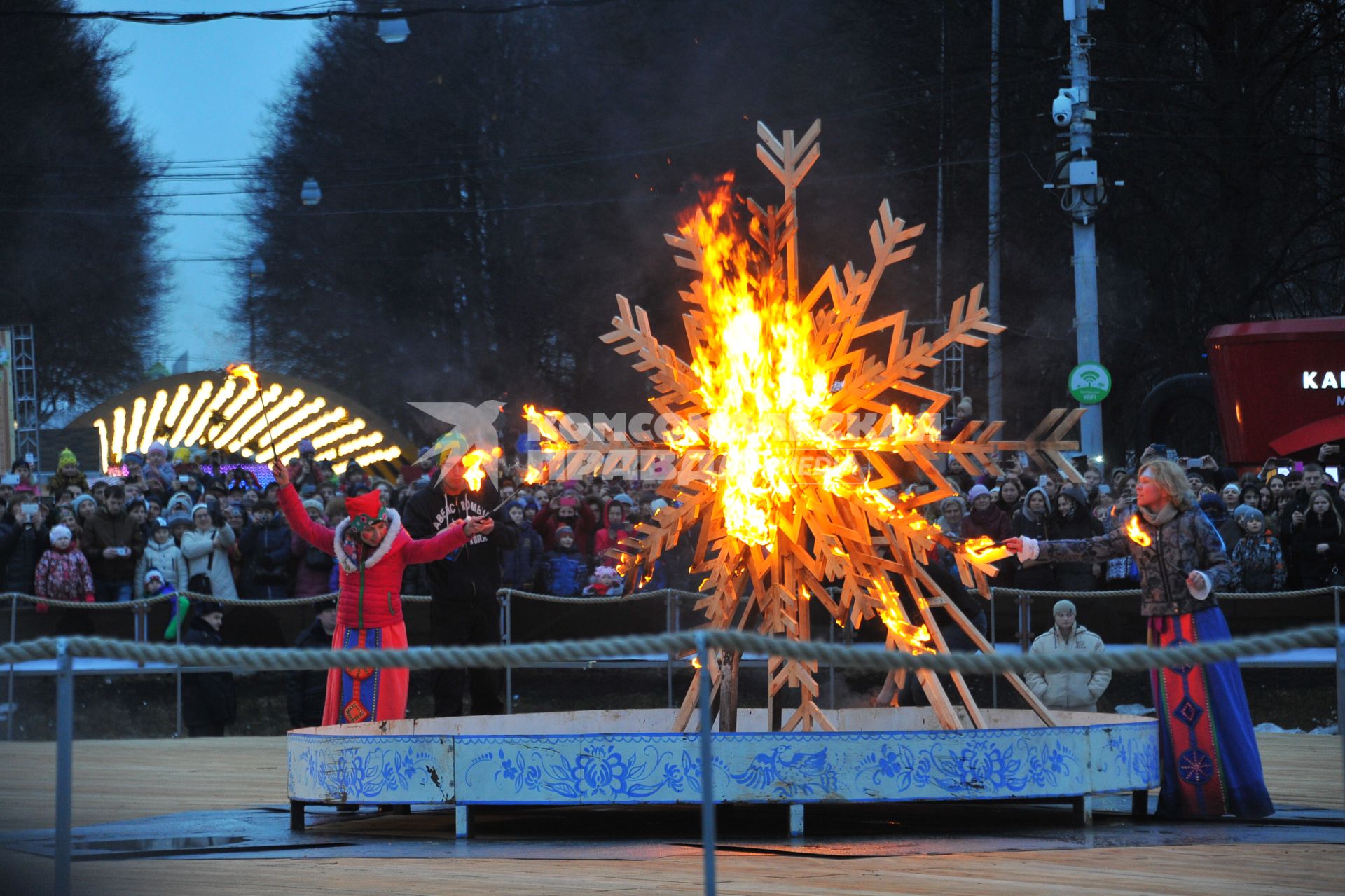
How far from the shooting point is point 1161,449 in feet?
44.2

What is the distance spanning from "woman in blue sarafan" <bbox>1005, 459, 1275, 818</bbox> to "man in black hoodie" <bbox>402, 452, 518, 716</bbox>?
12.0 ft

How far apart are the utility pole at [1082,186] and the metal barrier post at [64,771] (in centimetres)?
1539

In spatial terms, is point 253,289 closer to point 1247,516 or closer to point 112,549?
point 112,549

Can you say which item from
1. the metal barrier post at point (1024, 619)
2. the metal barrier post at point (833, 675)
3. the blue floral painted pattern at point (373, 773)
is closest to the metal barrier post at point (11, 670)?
the metal barrier post at point (833, 675)

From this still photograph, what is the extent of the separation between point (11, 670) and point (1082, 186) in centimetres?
1191

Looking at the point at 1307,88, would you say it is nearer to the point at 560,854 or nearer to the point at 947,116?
the point at 947,116

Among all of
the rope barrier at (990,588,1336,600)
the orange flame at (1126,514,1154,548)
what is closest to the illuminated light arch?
the rope barrier at (990,588,1336,600)

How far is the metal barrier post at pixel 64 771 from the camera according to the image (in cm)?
473

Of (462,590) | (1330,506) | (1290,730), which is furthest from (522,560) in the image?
(1330,506)

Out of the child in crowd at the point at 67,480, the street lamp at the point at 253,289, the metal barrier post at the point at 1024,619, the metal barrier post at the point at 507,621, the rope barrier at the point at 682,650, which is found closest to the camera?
the rope barrier at the point at 682,650

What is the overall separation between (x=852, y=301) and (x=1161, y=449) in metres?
6.53

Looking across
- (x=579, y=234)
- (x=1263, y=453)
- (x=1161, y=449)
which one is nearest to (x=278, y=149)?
(x=579, y=234)

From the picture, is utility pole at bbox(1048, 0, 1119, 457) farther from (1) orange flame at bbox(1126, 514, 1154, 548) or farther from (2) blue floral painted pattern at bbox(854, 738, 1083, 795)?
(2) blue floral painted pattern at bbox(854, 738, 1083, 795)

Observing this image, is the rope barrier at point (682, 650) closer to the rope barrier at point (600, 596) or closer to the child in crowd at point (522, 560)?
the rope barrier at point (600, 596)
